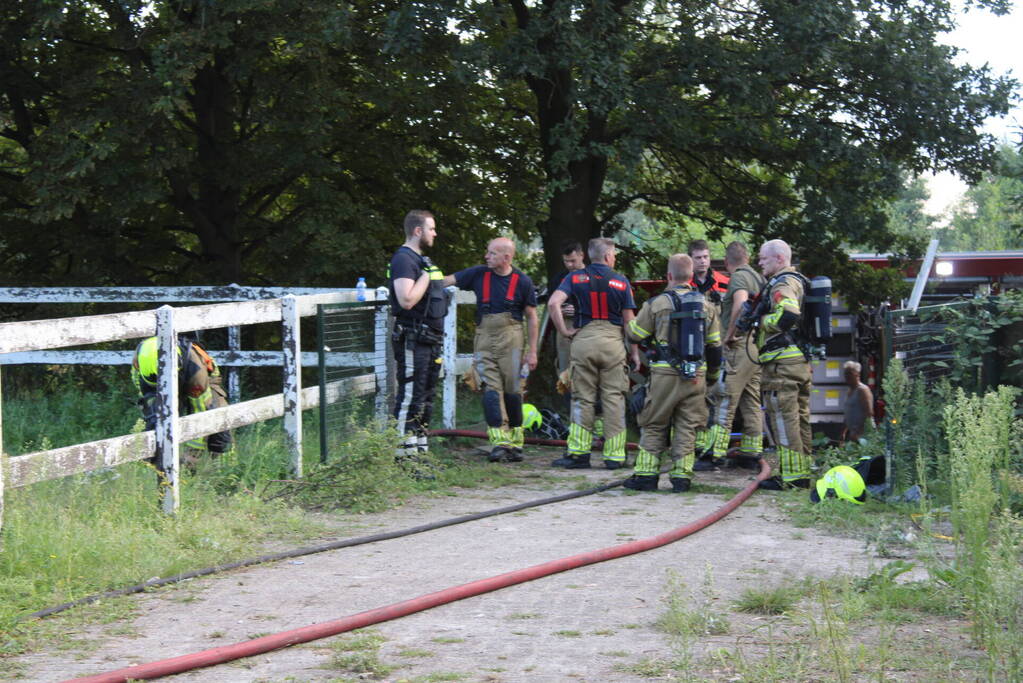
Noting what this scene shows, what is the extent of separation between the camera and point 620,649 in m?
4.83

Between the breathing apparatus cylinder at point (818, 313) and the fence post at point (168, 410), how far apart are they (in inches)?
188

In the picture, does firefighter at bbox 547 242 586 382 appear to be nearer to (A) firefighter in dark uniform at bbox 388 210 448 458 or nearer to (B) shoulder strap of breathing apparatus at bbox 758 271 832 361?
(A) firefighter in dark uniform at bbox 388 210 448 458

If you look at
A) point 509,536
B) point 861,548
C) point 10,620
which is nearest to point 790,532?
point 861,548

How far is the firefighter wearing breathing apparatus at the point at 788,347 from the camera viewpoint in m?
9.25

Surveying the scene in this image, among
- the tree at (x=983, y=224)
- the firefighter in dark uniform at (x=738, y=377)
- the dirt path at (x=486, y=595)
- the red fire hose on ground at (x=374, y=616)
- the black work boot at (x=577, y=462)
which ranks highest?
the tree at (x=983, y=224)

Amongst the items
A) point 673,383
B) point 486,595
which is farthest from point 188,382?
point 673,383

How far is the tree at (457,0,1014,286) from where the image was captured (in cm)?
1375

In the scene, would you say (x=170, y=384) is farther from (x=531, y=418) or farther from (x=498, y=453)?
(x=531, y=418)

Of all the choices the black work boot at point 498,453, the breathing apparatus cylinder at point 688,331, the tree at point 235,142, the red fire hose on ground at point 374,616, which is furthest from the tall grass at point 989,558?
the tree at point 235,142

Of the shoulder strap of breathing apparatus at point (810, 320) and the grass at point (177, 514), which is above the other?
the shoulder strap of breathing apparatus at point (810, 320)

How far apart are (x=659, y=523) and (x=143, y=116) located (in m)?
8.67

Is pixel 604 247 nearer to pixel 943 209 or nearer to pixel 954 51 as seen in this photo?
pixel 954 51

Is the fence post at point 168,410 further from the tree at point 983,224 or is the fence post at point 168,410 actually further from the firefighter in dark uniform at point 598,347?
the tree at point 983,224

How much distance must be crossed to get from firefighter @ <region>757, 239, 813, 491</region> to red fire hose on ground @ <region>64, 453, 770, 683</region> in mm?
2109
